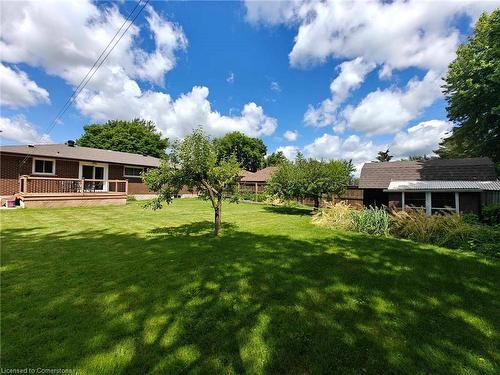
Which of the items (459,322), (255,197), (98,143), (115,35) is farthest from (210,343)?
(98,143)

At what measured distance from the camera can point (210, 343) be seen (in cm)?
286

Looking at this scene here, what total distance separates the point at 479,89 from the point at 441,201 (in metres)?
7.91

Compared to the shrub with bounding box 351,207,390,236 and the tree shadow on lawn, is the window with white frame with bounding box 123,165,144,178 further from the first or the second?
the shrub with bounding box 351,207,390,236

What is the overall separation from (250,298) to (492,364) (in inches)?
115

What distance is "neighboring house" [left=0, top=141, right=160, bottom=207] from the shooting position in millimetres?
14304

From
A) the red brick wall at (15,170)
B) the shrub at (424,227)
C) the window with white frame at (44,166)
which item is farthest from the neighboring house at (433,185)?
the window with white frame at (44,166)

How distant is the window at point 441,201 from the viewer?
1219cm

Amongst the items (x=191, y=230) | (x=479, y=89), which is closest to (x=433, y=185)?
(x=479, y=89)

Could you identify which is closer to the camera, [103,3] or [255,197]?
[103,3]

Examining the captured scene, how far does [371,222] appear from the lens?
31.3 feet

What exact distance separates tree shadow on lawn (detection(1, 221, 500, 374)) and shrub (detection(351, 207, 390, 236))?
2.81 m

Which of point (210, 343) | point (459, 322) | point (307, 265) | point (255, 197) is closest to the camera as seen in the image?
point (210, 343)

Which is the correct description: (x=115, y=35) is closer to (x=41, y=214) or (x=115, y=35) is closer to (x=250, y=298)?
(x=250, y=298)

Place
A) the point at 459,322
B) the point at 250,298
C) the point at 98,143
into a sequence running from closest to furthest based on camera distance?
the point at 459,322, the point at 250,298, the point at 98,143
